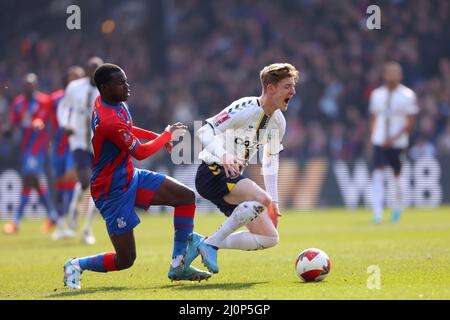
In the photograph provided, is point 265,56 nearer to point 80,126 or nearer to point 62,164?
point 62,164

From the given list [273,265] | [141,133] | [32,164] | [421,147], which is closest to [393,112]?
[421,147]

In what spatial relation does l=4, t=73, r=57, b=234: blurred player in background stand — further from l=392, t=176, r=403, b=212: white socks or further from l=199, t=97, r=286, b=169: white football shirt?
l=199, t=97, r=286, b=169: white football shirt

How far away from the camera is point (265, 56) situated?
25531mm

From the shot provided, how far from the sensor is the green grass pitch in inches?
309

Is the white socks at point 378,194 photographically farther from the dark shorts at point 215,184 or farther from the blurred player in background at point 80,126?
the dark shorts at point 215,184

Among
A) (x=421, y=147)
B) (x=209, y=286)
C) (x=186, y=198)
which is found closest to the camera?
(x=209, y=286)

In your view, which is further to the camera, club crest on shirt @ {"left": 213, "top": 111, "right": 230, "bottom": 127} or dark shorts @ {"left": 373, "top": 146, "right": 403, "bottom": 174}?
dark shorts @ {"left": 373, "top": 146, "right": 403, "bottom": 174}

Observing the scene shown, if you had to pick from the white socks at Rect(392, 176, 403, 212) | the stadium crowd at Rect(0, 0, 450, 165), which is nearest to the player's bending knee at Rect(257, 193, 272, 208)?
the white socks at Rect(392, 176, 403, 212)

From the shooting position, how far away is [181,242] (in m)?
8.84

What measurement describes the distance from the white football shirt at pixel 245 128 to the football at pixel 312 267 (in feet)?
3.91

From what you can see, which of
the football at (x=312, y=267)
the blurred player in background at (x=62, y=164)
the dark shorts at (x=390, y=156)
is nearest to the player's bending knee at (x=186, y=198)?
the football at (x=312, y=267)

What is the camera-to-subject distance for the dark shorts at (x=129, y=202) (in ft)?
28.2

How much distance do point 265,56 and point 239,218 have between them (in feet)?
56.9
